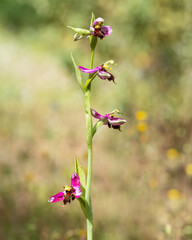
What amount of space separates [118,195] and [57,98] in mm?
2938

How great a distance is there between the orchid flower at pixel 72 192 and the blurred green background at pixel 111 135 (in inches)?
18.3

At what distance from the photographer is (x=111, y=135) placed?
483 cm

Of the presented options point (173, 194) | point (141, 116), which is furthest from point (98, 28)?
point (141, 116)

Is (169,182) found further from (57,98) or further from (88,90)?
(57,98)

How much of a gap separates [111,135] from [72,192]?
3333 mm

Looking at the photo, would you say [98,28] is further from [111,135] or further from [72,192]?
[111,135]

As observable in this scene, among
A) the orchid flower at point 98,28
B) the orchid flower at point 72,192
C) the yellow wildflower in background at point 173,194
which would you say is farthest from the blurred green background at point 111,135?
the orchid flower at point 98,28

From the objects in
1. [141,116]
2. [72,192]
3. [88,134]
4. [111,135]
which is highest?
[111,135]

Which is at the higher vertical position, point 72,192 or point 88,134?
point 88,134

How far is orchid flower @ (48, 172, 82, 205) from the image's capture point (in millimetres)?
1505

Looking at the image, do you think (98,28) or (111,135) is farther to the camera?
(111,135)

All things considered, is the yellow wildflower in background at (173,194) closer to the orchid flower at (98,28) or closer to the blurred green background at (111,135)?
the blurred green background at (111,135)

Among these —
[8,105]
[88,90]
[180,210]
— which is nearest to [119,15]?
[8,105]

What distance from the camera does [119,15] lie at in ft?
29.4
